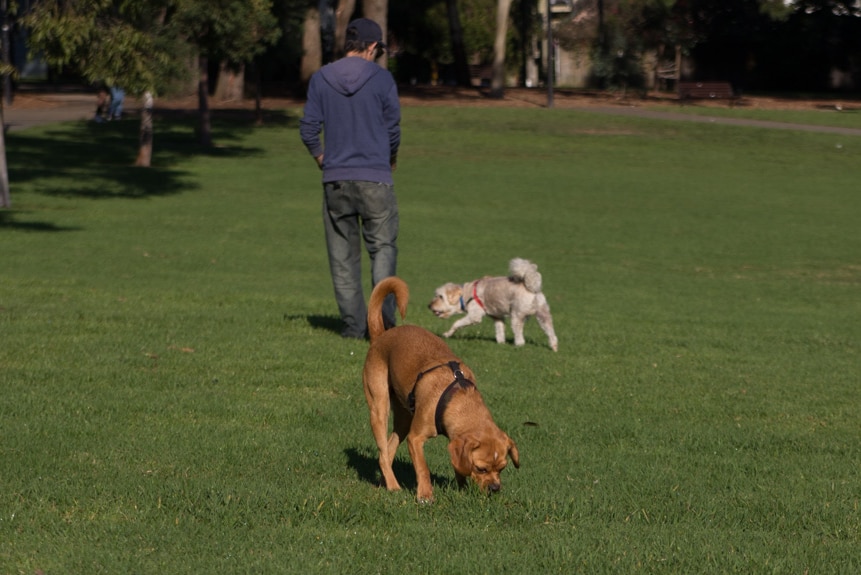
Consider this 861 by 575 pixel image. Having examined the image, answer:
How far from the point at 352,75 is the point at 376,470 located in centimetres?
448

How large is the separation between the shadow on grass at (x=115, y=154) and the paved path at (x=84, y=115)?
2265 mm

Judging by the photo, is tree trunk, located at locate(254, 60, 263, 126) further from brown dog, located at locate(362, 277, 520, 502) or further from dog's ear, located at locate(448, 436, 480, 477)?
dog's ear, located at locate(448, 436, 480, 477)

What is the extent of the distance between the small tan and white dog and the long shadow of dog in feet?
15.7

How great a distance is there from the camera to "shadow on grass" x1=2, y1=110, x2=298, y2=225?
94.4ft

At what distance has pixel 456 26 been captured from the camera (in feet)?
195

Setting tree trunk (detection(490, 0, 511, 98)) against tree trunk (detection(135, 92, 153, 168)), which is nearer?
tree trunk (detection(135, 92, 153, 168))

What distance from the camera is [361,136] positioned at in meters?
10.2

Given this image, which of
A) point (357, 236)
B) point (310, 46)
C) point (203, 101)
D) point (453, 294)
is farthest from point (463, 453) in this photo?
point (310, 46)

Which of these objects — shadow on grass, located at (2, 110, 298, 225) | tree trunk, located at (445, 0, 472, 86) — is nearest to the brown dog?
shadow on grass, located at (2, 110, 298, 225)

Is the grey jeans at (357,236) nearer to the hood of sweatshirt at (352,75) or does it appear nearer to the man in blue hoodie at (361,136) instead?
the man in blue hoodie at (361,136)

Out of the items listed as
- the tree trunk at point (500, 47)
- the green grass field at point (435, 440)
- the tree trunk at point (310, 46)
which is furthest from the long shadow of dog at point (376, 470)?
the tree trunk at point (500, 47)

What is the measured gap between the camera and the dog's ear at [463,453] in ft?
17.4

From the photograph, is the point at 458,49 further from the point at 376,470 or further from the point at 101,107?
the point at 376,470

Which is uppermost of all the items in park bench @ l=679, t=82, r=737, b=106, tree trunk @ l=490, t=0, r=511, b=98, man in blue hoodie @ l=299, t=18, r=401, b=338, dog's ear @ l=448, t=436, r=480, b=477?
tree trunk @ l=490, t=0, r=511, b=98
